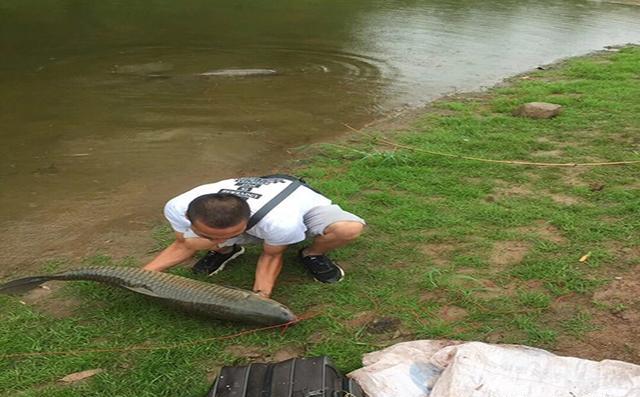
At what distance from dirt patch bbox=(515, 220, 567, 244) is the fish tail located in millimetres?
3034

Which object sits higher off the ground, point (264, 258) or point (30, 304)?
point (264, 258)

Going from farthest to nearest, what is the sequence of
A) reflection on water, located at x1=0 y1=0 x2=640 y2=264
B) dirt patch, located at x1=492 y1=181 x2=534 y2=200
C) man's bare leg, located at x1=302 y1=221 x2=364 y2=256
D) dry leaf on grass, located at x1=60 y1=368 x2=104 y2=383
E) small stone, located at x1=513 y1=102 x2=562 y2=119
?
small stone, located at x1=513 y1=102 x2=562 y2=119 < reflection on water, located at x1=0 y1=0 x2=640 y2=264 < dirt patch, located at x1=492 y1=181 x2=534 y2=200 < man's bare leg, located at x1=302 y1=221 x2=364 y2=256 < dry leaf on grass, located at x1=60 y1=368 x2=104 y2=383

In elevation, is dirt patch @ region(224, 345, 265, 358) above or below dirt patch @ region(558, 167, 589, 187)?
below

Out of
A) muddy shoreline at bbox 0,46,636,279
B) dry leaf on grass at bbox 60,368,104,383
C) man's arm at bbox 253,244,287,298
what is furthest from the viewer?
muddy shoreline at bbox 0,46,636,279

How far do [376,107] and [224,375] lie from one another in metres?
5.77

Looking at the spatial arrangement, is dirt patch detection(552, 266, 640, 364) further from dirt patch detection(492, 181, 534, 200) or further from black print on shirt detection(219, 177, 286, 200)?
black print on shirt detection(219, 177, 286, 200)

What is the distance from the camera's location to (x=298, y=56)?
419 inches

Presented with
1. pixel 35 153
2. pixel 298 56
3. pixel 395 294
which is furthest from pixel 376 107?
pixel 395 294

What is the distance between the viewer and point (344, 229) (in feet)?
11.9

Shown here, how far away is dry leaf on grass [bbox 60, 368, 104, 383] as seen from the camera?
2.95 m

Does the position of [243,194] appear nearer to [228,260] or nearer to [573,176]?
[228,260]

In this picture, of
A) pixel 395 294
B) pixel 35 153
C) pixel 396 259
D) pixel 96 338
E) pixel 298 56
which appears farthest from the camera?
pixel 298 56

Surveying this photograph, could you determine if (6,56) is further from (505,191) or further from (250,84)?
(505,191)

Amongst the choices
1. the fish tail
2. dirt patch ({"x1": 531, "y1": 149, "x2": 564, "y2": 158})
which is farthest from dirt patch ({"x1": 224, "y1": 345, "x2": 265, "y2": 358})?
dirt patch ({"x1": 531, "y1": 149, "x2": 564, "y2": 158})
